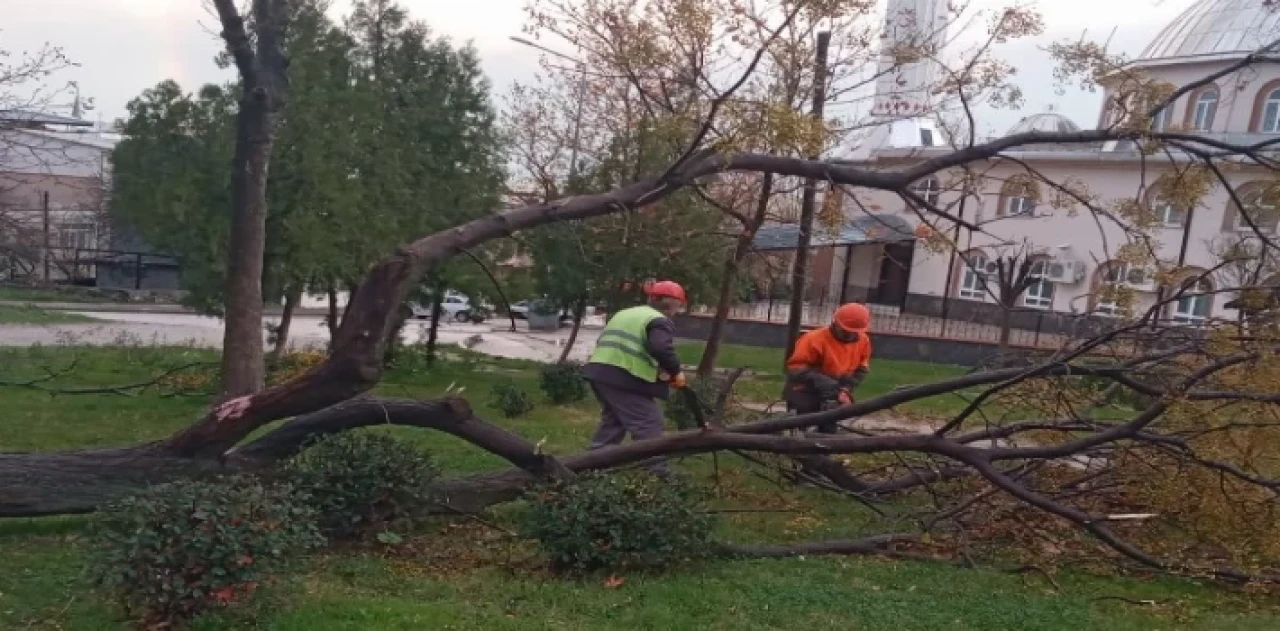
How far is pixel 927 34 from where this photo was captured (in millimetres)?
10422

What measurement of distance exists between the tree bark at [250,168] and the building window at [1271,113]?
27.0 meters

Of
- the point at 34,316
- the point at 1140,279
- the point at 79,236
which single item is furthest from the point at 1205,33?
the point at 79,236

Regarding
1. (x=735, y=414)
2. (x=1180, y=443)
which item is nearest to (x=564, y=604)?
(x=1180, y=443)

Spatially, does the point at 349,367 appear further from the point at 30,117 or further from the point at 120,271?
the point at 120,271

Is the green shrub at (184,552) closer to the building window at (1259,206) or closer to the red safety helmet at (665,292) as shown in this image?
the red safety helmet at (665,292)

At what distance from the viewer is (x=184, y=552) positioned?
12.9ft

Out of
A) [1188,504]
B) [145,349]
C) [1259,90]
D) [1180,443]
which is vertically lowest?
[145,349]

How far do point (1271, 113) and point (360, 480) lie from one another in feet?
95.9

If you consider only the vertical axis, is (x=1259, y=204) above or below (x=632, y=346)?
above

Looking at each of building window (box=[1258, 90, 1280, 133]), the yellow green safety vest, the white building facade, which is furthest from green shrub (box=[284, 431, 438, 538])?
building window (box=[1258, 90, 1280, 133])

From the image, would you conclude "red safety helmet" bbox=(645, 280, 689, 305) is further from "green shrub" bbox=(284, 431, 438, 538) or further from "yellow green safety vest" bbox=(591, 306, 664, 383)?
"green shrub" bbox=(284, 431, 438, 538)

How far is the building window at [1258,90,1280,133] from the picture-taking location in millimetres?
27469

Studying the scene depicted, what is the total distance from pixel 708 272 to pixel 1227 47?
726 inches

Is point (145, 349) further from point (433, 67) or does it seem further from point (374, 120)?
point (433, 67)
